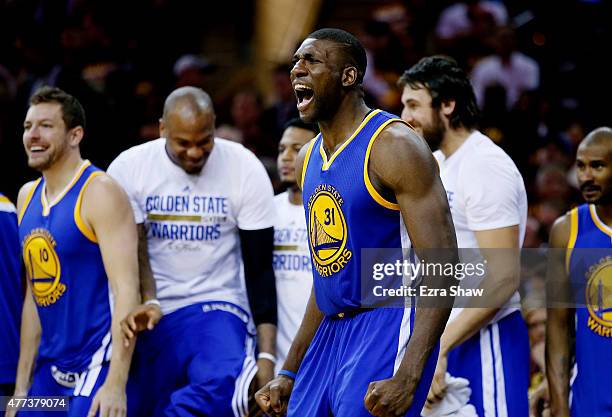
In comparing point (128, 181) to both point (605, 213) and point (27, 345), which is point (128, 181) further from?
point (605, 213)

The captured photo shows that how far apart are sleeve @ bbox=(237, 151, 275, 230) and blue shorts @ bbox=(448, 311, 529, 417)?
1.29 metres

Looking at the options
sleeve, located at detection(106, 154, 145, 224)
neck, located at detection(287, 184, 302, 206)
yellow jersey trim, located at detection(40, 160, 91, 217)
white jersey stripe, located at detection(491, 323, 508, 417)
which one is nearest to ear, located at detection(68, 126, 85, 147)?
yellow jersey trim, located at detection(40, 160, 91, 217)

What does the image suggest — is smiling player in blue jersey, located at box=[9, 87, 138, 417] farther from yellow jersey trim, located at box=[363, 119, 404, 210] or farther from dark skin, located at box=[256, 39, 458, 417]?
yellow jersey trim, located at box=[363, 119, 404, 210]

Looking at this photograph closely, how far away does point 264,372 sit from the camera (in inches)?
197

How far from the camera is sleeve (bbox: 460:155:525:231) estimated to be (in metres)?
4.53

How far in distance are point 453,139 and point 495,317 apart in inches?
36.4

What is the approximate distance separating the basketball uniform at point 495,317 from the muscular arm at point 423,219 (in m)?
1.23

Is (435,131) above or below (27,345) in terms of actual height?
above

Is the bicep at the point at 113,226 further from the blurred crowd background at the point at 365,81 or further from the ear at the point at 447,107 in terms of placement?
the blurred crowd background at the point at 365,81

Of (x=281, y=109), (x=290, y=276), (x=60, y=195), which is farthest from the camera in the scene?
(x=281, y=109)

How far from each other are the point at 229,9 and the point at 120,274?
8192 millimetres

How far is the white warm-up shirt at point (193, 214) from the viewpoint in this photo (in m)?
5.11

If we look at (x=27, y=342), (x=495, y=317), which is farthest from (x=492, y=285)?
(x=27, y=342)

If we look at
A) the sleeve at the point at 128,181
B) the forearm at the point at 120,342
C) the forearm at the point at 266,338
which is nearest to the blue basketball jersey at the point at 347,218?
the forearm at the point at 120,342
